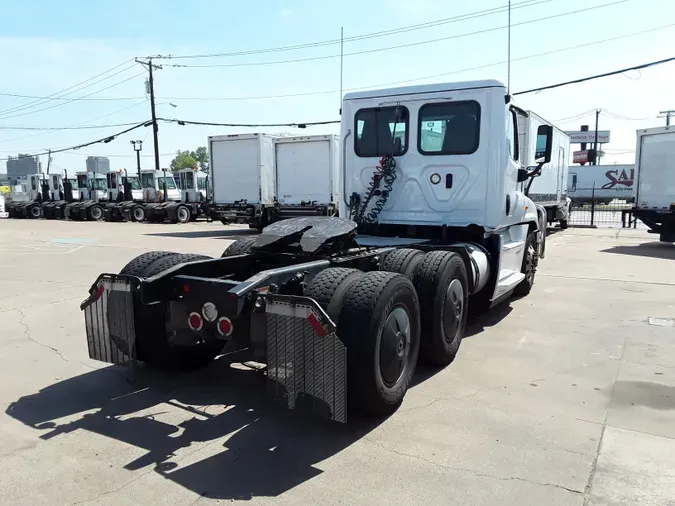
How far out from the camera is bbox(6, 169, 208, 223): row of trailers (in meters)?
31.5

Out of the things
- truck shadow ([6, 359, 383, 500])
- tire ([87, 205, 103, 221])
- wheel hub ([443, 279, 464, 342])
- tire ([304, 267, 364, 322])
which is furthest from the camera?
tire ([87, 205, 103, 221])

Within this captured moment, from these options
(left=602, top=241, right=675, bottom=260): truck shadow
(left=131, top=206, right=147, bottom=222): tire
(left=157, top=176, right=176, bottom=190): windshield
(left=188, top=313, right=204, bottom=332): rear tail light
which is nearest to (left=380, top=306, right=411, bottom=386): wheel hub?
(left=188, top=313, right=204, bottom=332): rear tail light

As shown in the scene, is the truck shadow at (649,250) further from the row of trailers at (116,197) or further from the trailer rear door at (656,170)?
the row of trailers at (116,197)

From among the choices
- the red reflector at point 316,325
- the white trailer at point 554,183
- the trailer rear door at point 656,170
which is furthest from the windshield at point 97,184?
the red reflector at point 316,325

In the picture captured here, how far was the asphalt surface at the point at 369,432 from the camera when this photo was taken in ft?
10.6

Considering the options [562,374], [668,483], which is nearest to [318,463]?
[668,483]

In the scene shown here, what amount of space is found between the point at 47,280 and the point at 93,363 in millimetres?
5663

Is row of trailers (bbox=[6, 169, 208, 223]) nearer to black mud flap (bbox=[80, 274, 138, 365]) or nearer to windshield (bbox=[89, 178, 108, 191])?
windshield (bbox=[89, 178, 108, 191])

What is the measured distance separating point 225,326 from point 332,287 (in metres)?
0.85

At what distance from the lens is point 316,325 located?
3.56 meters

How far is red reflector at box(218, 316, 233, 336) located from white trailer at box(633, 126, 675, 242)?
16374mm

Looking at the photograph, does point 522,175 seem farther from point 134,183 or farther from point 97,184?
point 97,184

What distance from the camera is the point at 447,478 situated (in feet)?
11.0

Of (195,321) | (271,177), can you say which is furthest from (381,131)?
(271,177)
